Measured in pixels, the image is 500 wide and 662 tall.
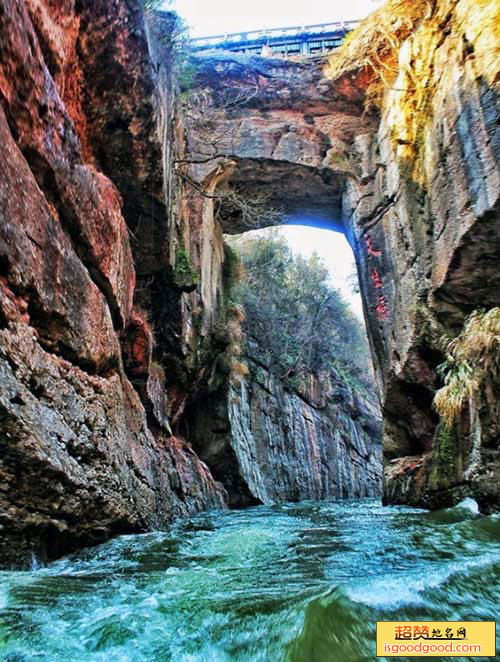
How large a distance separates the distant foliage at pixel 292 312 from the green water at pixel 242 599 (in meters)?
12.7

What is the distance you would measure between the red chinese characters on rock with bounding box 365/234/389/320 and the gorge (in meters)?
0.07

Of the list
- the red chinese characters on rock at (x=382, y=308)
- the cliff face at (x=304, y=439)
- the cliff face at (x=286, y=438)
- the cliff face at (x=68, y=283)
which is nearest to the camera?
the cliff face at (x=68, y=283)

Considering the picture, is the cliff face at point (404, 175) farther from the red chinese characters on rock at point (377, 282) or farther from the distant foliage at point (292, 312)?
the distant foliage at point (292, 312)

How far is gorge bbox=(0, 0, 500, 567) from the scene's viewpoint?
10.7 feet

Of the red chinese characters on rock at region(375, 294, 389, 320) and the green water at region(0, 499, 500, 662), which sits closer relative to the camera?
the green water at region(0, 499, 500, 662)

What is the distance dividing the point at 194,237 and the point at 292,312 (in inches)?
352

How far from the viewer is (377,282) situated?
9.56 meters

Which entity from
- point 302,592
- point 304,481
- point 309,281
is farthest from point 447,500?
point 309,281

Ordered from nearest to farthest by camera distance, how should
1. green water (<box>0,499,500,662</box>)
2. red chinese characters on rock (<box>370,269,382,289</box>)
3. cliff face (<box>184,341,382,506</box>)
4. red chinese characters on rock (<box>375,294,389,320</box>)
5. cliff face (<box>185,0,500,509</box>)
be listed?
green water (<box>0,499,500,662</box>) → cliff face (<box>185,0,500,509</box>) → red chinese characters on rock (<box>375,294,389,320</box>) → red chinese characters on rock (<box>370,269,382,289</box>) → cliff face (<box>184,341,382,506</box>)

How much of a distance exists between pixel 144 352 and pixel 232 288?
770 cm

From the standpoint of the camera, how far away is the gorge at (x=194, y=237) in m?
3.28

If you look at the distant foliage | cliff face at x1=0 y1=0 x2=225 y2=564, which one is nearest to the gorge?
cliff face at x1=0 y1=0 x2=225 y2=564

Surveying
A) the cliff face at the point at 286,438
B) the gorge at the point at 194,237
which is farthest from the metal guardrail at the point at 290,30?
the cliff face at the point at 286,438

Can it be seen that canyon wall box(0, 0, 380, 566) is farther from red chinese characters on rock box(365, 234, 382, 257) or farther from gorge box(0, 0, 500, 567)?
red chinese characters on rock box(365, 234, 382, 257)
